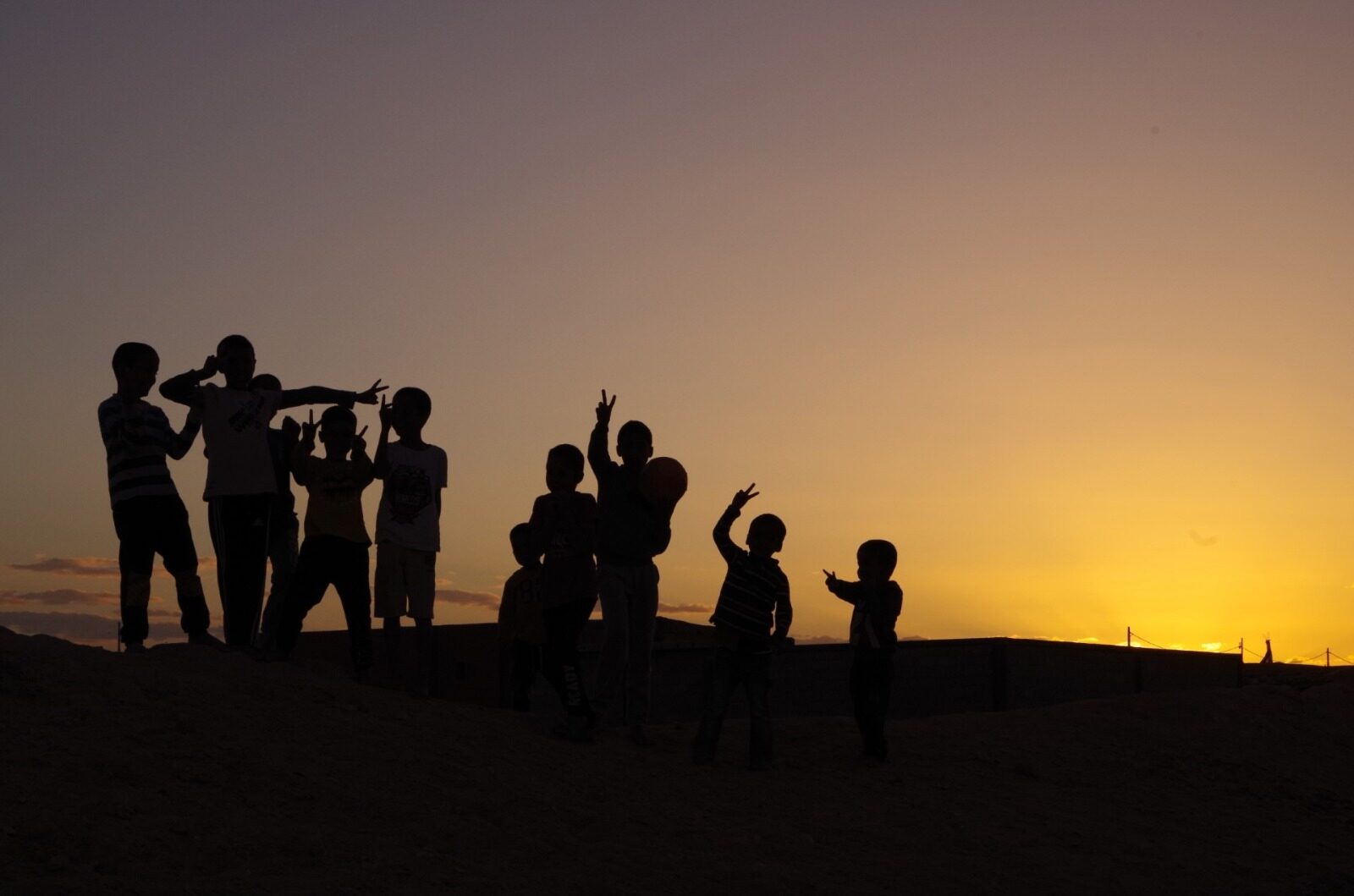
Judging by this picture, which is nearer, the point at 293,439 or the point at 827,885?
the point at 827,885

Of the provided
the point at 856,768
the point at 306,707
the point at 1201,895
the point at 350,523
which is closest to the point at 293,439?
the point at 350,523

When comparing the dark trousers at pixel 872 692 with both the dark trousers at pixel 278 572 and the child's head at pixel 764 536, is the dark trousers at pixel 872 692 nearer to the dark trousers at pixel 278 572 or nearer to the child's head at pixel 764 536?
the child's head at pixel 764 536

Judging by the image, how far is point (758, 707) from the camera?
31.3ft

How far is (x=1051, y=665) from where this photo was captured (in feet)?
57.5

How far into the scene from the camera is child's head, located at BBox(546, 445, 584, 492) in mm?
9438

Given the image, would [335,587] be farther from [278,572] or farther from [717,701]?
[717,701]

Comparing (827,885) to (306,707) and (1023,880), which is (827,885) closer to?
(1023,880)

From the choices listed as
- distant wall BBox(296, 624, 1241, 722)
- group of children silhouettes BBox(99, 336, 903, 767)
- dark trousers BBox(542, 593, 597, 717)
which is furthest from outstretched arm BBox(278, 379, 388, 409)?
distant wall BBox(296, 624, 1241, 722)

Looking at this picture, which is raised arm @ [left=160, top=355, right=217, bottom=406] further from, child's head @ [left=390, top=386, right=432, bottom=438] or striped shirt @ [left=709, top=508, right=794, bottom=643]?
striped shirt @ [left=709, top=508, right=794, bottom=643]

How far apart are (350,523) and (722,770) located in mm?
3167

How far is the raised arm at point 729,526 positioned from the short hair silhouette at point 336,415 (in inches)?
108

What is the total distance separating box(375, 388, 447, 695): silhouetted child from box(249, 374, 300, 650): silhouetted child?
677 millimetres

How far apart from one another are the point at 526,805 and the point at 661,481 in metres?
2.77

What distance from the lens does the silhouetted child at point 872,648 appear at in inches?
398
